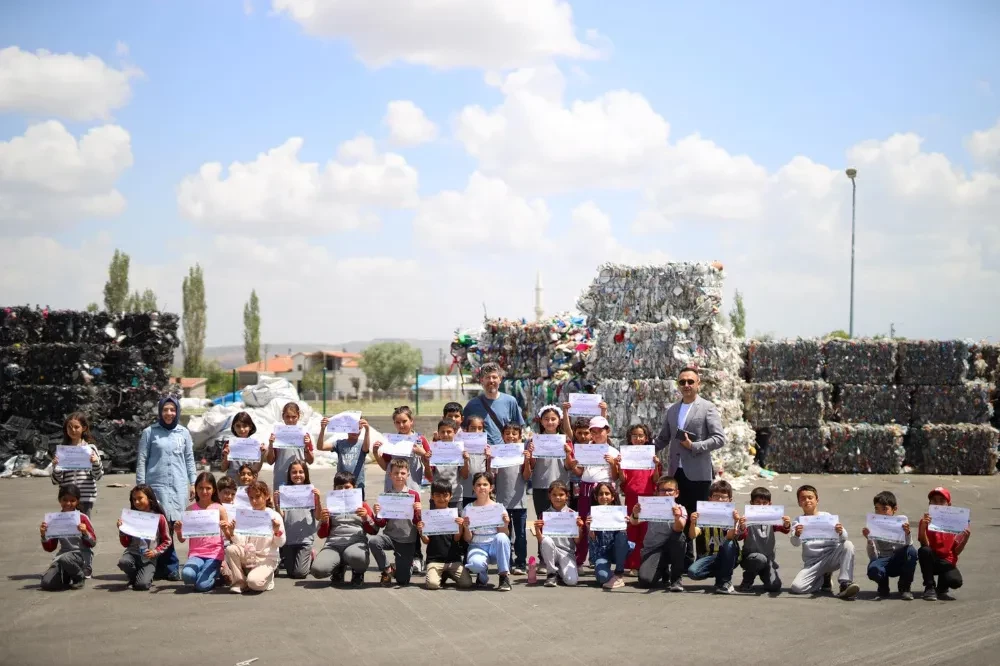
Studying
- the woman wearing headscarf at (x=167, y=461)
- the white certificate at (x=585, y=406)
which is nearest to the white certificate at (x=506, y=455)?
the white certificate at (x=585, y=406)

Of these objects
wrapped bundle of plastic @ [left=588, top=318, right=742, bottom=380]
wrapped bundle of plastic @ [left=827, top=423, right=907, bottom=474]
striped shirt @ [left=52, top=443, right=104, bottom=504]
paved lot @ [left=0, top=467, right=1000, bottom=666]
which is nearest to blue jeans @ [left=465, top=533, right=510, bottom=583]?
paved lot @ [left=0, top=467, right=1000, bottom=666]

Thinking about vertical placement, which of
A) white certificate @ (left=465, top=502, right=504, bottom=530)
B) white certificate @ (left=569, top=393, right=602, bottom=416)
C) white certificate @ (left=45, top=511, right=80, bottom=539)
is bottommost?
white certificate @ (left=45, top=511, right=80, bottom=539)

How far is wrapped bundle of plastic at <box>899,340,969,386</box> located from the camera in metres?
18.8

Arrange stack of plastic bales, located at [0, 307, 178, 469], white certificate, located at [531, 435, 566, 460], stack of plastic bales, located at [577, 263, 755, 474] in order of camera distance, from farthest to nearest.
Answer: stack of plastic bales, located at [0, 307, 178, 469]
stack of plastic bales, located at [577, 263, 755, 474]
white certificate, located at [531, 435, 566, 460]

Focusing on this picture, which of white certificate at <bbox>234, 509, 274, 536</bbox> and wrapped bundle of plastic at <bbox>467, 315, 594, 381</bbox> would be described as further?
wrapped bundle of plastic at <bbox>467, 315, 594, 381</bbox>

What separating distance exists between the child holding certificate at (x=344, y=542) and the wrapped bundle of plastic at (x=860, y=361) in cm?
1245

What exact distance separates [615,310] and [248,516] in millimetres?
9720

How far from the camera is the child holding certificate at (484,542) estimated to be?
8516mm

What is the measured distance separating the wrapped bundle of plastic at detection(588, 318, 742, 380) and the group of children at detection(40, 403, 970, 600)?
666cm

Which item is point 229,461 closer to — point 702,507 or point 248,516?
point 248,516

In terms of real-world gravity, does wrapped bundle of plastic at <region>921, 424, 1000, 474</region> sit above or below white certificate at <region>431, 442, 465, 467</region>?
below

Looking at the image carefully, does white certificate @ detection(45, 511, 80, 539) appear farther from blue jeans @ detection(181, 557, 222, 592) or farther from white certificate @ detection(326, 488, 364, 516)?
white certificate @ detection(326, 488, 364, 516)

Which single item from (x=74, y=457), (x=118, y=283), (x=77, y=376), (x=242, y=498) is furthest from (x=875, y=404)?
(x=118, y=283)

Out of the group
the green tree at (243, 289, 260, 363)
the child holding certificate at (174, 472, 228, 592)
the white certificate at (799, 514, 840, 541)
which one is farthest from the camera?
the green tree at (243, 289, 260, 363)
